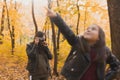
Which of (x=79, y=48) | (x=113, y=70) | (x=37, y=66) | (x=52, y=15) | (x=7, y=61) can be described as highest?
(x=52, y=15)

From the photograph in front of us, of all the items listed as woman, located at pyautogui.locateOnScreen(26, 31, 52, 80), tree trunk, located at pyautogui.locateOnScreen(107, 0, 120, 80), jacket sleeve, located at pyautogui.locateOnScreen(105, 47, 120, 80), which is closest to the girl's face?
jacket sleeve, located at pyautogui.locateOnScreen(105, 47, 120, 80)

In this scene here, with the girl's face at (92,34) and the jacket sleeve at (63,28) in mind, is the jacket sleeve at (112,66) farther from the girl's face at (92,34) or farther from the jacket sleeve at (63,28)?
the jacket sleeve at (63,28)

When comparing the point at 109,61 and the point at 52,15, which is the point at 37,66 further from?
A: the point at 52,15

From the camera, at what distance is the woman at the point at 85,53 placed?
4.25m

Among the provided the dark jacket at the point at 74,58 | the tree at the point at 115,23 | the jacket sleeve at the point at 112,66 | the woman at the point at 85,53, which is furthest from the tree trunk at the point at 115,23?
the dark jacket at the point at 74,58

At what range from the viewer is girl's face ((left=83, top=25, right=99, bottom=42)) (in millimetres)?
4285

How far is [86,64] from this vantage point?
14.1 feet

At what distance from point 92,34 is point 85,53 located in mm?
287

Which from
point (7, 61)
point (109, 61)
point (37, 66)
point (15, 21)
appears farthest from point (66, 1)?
point (109, 61)

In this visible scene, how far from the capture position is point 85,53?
427 cm

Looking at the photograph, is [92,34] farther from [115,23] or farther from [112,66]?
[115,23]

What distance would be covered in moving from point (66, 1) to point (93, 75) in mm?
15620

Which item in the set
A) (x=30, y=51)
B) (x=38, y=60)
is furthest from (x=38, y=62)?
(x=30, y=51)

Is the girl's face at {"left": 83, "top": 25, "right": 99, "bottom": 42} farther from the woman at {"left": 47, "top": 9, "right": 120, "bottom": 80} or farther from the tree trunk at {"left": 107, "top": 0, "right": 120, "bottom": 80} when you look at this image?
the tree trunk at {"left": 107, "top": 0, "right": 120, "bottom": 80}
